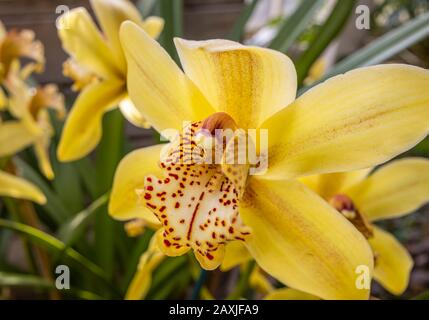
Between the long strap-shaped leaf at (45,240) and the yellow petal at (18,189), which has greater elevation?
the yellow petal at (18,189)

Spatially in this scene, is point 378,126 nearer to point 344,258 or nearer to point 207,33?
point 344,258

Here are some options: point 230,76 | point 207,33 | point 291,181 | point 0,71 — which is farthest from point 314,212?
point 207,33

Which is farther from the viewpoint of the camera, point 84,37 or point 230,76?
point 84,37

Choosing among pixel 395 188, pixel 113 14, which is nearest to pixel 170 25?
pixel 113 14

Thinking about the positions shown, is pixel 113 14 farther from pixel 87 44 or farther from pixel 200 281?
pixel 200 281

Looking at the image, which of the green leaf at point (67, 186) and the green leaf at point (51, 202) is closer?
the green leaf at point (51, 202)

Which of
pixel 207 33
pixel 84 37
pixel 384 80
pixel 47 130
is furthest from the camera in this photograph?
pixel 207 33

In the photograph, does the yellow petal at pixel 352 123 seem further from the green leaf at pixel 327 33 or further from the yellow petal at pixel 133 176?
the green leaf at pixel 327 33

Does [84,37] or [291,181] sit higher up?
[84,37]

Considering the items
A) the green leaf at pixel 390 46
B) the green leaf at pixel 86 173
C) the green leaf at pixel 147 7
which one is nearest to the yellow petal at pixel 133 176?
the green leaf at pixel 390 46
